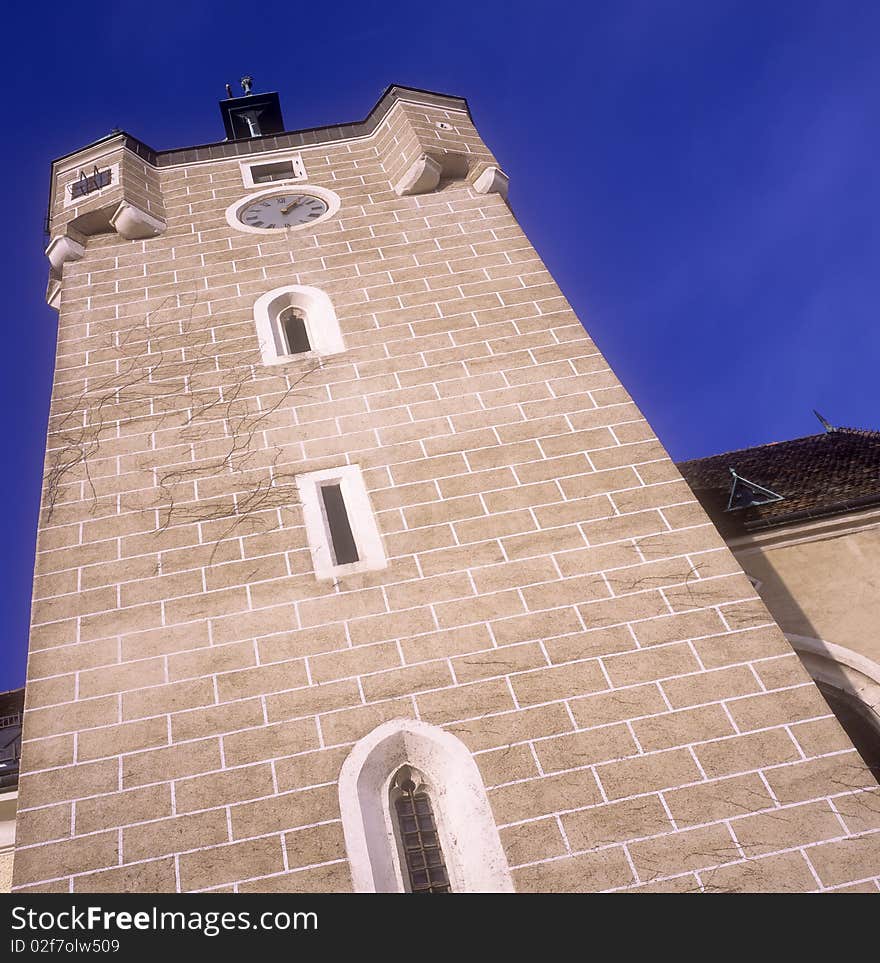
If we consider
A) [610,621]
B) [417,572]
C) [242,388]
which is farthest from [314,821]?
[242,388]

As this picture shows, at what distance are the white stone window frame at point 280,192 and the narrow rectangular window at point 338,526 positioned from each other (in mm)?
5156

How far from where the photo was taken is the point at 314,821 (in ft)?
18.0

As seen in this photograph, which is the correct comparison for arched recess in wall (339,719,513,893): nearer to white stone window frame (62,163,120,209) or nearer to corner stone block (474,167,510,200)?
corner stone block (474,167,510,200)

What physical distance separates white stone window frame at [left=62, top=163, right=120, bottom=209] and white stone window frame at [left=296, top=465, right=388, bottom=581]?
6.96m

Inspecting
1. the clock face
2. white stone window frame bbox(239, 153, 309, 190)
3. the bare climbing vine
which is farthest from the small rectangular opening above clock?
the bare climbing vine

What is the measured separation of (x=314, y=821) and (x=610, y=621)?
2.68 metres

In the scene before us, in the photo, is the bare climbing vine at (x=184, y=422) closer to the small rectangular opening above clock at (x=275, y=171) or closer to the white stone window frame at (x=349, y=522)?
the white stone window frame at (x=349, y=522)

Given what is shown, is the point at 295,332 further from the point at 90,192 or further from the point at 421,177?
the point at 90,192

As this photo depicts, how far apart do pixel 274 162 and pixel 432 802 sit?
10900 mm

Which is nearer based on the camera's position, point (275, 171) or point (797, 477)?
point (797, 477)

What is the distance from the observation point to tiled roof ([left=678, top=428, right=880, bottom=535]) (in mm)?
9547

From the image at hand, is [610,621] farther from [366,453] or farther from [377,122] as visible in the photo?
[377,122]

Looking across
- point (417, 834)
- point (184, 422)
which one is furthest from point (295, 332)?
point (417, 834)

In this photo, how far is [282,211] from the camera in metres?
11.9
